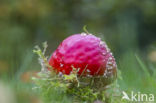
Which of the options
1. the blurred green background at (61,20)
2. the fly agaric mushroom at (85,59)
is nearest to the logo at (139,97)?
the fly agaric mushroom at (85,59)

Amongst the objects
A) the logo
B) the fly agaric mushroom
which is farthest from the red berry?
the logo

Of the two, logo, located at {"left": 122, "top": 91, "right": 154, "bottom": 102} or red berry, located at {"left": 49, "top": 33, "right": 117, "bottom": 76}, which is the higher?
red berry, located at {"left": 49, "top": 33, "right": 117, "bottom": 76}

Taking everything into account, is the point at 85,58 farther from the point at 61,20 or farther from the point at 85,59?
the point at 61,20

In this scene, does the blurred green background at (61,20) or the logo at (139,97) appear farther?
the blurred green background at (61,20)

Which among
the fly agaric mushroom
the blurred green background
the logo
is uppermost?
the blurred green background

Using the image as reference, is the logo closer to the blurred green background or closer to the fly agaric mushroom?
the fly agaric mushroom

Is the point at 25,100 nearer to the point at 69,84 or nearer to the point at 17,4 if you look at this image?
the point at 69,84

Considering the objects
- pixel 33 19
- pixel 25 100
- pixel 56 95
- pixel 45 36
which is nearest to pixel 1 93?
pixel 25 100

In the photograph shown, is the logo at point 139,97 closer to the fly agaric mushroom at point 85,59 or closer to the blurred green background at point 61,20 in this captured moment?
the fly agaric mushroom at point 85,59
